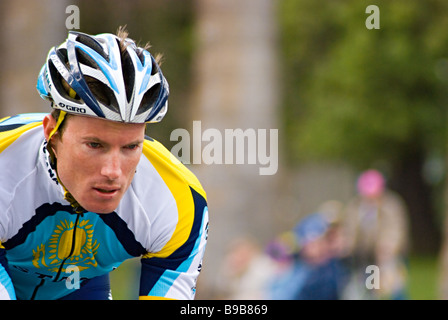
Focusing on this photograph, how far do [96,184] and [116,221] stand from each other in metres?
0.47

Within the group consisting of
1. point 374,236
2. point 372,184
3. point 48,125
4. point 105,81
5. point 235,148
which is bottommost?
point 48,125

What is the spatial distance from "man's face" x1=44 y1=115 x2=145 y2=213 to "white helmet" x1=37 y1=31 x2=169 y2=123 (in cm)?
6

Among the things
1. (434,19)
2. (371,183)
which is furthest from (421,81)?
Answer: (371,183)

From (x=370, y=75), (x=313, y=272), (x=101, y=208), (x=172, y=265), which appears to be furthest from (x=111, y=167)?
(x=370, y=75)

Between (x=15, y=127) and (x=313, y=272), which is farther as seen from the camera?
(x=313, y=272)

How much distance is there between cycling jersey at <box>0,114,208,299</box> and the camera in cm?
391

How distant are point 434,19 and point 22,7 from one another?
46.4ft

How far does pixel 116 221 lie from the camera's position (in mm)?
4020

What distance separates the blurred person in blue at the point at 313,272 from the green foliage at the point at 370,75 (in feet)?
42.6

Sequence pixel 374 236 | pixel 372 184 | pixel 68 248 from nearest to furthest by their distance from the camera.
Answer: pixel 68 248 → pixel 372 184 → pixel 374 236

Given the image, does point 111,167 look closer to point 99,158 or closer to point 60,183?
point 99,158

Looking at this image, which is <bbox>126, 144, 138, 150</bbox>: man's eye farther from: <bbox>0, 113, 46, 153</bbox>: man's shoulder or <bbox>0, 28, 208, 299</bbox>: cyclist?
<bbox>0, 113, 46, 153</bbox>: man's shoulder

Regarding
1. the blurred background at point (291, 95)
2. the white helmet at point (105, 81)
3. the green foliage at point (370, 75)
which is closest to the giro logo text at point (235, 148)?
the blurred background at point (291, 95)

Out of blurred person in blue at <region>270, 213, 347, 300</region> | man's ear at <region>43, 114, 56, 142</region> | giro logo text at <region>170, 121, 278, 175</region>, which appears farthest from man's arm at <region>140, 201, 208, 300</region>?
giro logo text at <region>170, 121, 278, 175</region>
